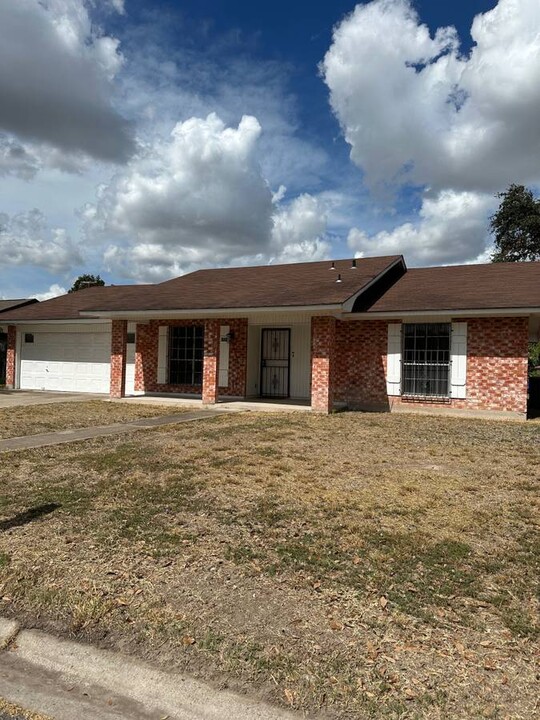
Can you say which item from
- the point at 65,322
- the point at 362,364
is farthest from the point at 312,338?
the point at 65,322

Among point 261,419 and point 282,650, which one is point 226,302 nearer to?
point 261,419

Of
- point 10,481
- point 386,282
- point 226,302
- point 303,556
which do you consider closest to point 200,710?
point 303,556

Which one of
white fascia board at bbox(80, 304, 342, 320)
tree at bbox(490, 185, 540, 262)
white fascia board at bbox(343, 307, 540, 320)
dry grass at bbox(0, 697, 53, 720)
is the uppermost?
tree at bbox(490, 185, 540, 262)

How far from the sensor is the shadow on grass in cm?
445

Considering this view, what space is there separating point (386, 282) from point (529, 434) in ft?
Answer: 25.3

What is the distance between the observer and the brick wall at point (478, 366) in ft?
41.7

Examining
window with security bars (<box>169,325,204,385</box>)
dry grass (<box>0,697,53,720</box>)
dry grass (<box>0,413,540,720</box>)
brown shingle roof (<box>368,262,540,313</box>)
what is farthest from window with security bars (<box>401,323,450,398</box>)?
dry grass (<box>0,697,53,720</box>)

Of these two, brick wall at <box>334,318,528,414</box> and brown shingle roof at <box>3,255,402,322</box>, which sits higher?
brown shingle roof at <box>3,255,402,322</box>

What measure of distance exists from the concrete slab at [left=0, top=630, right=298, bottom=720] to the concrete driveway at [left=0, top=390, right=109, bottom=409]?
12.5 m

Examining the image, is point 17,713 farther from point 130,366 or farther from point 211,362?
point 130,366

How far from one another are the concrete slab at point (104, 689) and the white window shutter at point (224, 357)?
13421 mm

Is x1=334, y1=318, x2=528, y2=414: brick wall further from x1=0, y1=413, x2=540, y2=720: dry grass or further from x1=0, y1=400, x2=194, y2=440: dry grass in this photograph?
x1=0, y1=413, x2=540, y2=720: dry grass

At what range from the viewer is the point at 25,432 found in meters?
9.46

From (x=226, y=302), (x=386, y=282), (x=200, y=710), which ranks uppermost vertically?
(x=386, y=282)
